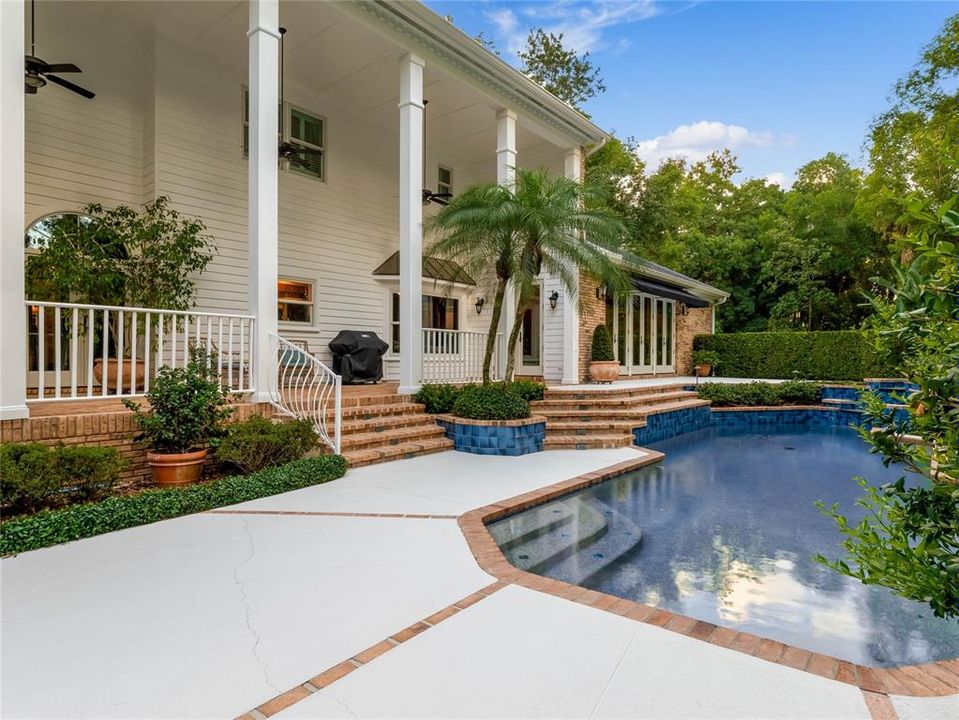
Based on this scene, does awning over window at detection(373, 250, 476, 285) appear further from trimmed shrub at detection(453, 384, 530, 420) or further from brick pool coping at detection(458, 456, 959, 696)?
brick pool coping at detection(458, 456, 959, 696)

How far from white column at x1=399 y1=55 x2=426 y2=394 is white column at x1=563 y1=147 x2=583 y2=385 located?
4601 mm

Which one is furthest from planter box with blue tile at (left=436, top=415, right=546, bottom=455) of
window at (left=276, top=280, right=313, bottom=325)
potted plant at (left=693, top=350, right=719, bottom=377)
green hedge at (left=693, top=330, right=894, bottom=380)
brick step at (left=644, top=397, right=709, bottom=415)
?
potted plant at (left=693, top=350, right=719, bottom=377)

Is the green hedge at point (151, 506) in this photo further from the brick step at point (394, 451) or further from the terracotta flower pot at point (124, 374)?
the terracotta flower pot at point (124, 374)

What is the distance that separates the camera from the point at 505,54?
19875 millimetres

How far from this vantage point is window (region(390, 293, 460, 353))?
11.6 metres

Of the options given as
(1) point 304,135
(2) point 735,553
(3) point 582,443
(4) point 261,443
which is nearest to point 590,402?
(3) point 582,443

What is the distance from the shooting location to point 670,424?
34.3 ft

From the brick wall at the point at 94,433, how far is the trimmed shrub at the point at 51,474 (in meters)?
0.52

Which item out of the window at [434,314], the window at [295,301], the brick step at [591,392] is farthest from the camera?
the window at [434,314]

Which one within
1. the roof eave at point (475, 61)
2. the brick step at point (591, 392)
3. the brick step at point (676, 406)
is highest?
the roof eave at point (475, 61)

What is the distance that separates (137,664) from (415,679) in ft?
4.00

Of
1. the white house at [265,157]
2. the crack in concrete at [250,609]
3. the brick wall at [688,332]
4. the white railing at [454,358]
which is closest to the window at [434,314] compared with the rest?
the white house at [265,157]

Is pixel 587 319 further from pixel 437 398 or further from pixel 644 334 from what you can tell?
pixel 437 398

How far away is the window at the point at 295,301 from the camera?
9.70m
